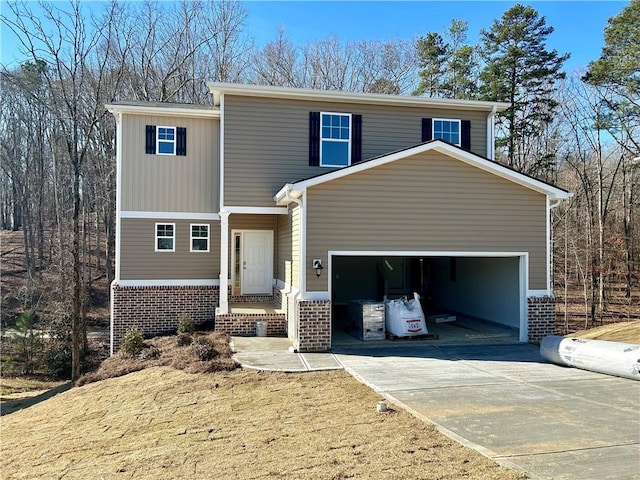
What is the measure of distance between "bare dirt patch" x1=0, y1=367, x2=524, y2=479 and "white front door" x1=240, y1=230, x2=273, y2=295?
560cm

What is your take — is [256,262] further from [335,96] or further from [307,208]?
[335,96]

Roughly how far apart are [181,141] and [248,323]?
5.51m

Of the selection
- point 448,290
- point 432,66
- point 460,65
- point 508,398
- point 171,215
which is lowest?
point 508,398

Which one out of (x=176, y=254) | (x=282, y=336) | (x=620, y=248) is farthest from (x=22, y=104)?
(x=620, y=248)

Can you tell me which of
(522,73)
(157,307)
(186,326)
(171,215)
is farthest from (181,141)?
(522,73)

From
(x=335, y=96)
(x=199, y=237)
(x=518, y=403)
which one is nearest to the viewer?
(x=518, y=403)

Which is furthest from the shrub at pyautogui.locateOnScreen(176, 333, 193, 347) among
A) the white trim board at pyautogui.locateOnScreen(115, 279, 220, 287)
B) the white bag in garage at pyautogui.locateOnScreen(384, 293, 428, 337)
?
the white bag in garage at pyautogui.locateOnScreen(384, 293, 428, 337)

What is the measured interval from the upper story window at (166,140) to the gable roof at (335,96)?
1.42 meters

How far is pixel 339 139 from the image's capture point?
12984 mm

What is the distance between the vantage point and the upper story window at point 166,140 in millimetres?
13398

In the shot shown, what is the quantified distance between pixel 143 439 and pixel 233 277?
8366 millimetres

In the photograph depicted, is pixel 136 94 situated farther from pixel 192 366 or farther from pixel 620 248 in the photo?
pixel 620 248

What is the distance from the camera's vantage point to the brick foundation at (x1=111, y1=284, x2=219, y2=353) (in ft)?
43.4

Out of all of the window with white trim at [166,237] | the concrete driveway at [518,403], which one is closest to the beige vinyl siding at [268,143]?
the window with white trim at [166,237]
